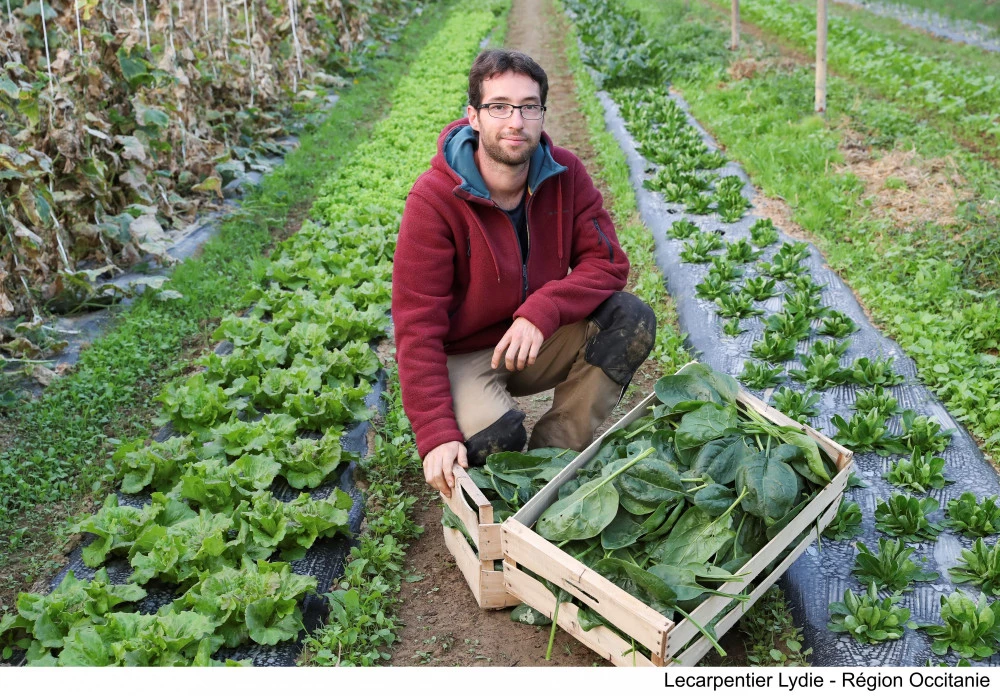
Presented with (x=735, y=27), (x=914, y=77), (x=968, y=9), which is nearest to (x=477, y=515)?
(x=914, y=77)

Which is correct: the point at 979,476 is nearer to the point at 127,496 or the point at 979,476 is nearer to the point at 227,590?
the point at 227,590

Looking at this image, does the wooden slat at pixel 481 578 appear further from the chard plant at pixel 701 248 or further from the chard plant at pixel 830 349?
the chard plant at pixel 701 248

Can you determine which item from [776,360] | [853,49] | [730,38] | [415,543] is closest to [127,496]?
[415,543]

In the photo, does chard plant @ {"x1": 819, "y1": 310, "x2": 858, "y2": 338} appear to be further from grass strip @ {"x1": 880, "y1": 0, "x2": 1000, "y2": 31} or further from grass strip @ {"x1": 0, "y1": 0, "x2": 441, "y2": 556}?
grass strip @ {"x1": 880, "y1": 0, "x2": 1000, "y2": 31}

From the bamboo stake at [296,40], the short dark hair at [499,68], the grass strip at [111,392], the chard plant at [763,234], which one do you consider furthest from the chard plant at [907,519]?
the bamboo stake at [296,40]

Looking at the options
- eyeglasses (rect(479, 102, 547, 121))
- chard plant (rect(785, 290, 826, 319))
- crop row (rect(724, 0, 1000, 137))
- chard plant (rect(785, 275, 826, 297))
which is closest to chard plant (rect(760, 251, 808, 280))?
chard plant (rect(785, 275, 826, 297))

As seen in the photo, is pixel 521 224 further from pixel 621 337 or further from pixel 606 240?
pixel 621 337

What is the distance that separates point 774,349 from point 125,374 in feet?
11.6

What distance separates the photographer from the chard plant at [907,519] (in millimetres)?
3098

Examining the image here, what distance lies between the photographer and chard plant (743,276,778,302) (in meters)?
5.02

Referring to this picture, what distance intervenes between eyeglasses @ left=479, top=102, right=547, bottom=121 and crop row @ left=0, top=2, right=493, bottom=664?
5.05ft

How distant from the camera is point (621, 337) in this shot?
11.2 feet

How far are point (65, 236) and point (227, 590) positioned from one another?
12.2ft

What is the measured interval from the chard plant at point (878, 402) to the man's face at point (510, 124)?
6.43ft
